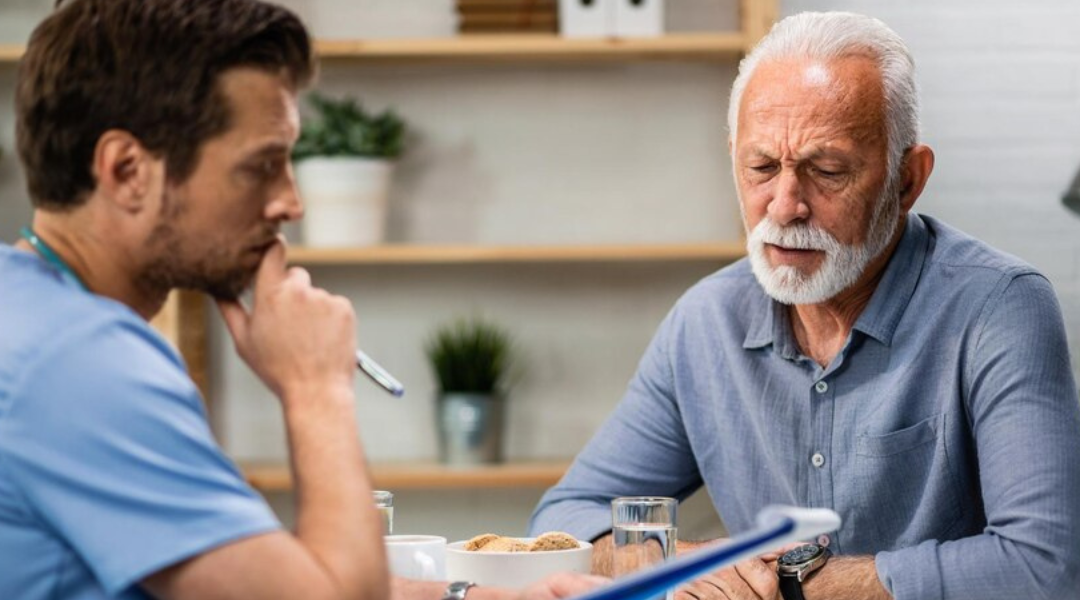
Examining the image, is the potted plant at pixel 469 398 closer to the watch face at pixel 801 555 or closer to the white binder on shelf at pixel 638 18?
the white binder on shelf at pixel 638 18

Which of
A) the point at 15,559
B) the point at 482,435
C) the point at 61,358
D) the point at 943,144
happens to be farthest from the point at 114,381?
the point at 943,144

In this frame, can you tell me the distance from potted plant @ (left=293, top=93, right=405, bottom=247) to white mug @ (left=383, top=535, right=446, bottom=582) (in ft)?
6.10

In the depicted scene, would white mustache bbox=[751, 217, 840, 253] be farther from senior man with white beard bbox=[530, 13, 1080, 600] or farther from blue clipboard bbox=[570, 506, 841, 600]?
blue clipboard bbox=[570, 506, 841, 600]

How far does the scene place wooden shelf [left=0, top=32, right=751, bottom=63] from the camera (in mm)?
3340

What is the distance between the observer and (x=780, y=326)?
2.16m

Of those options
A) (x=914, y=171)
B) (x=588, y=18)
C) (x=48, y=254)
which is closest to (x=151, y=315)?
(x=48, y=254)

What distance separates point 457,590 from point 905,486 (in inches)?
29.9

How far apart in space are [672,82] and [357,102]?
0.76 metres

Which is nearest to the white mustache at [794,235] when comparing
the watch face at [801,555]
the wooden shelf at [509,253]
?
the watch face at [801,555]

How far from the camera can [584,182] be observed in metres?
3.62

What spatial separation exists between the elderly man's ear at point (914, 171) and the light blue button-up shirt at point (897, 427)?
4 cm

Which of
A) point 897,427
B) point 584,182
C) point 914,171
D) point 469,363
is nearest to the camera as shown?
point 897,427

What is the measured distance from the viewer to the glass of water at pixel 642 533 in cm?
152

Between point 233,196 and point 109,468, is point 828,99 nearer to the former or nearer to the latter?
point 233,196
